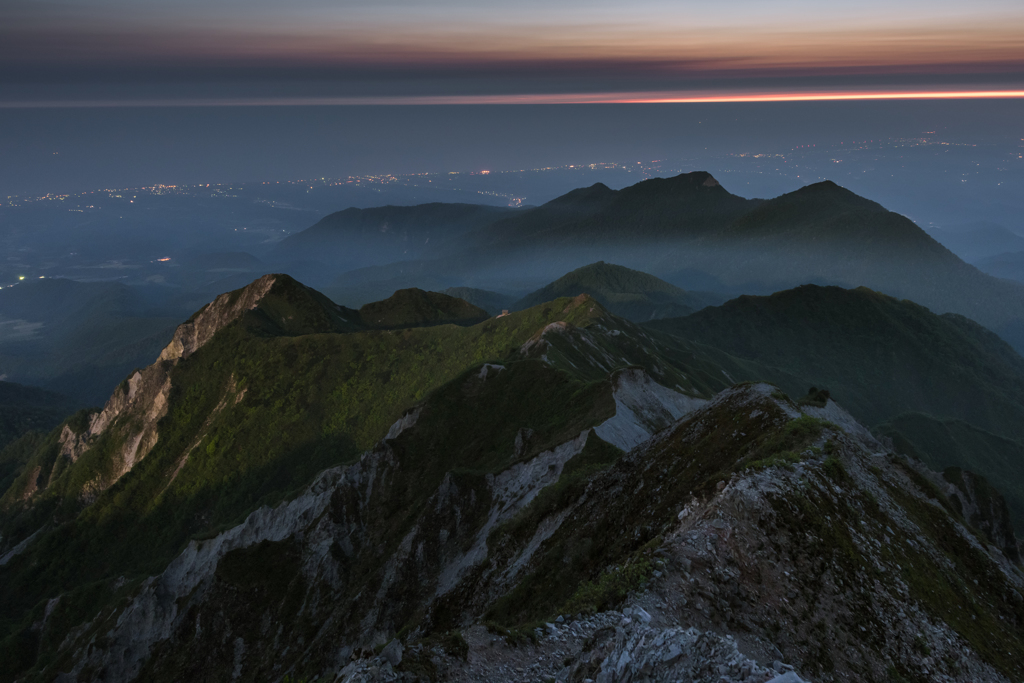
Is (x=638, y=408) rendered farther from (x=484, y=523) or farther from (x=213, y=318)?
(x=213, y=318)

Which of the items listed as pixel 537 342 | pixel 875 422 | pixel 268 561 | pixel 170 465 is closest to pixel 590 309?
pixel 537 342

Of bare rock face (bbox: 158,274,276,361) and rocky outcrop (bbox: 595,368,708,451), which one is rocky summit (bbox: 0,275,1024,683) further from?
bare rock face (bbox: 158,274,276,361)

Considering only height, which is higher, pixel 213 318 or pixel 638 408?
pixel 638 408

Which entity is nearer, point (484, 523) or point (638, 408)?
point (484, 523)

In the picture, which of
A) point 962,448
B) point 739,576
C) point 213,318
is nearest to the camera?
point 739,576

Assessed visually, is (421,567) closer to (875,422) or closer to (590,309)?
(590,309)

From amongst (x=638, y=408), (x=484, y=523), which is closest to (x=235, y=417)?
(x=484, y=523)

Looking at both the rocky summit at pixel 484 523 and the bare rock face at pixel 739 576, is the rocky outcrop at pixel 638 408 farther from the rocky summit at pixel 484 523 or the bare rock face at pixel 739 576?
the bare rock face at pixel 739 576

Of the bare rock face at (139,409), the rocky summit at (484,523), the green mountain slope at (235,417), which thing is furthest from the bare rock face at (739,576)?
the bare rock face at (139,409)
